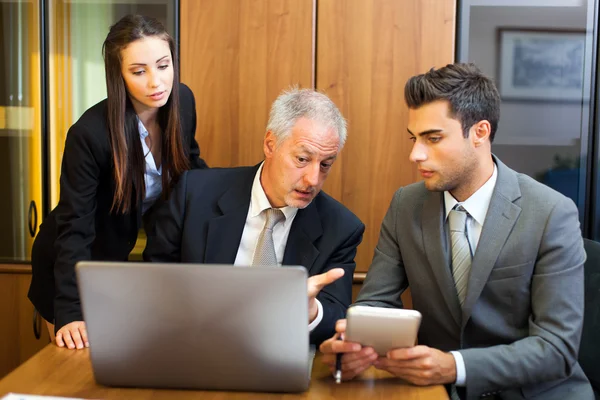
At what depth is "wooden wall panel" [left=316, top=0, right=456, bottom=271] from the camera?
278cm

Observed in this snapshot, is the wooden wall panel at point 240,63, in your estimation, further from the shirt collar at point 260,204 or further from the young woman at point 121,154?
the shirt collar at point 260,204

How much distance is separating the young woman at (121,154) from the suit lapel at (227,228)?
28 centimetres

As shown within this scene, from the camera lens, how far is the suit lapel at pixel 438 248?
1950 millimetres

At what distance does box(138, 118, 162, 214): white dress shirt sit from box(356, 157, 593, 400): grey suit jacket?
2.61ft

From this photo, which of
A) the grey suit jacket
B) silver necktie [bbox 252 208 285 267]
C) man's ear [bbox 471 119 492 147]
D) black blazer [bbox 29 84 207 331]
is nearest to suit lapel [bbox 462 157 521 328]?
the grey suit jacket

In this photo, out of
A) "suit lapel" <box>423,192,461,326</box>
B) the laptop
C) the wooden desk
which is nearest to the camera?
the laptop

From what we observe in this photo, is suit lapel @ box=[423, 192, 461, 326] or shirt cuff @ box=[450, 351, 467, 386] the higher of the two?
suit lapel @ box=[423, 192, 461, 326]

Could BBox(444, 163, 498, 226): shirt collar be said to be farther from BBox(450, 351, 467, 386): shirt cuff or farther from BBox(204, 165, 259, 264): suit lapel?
BBox(204, 165, 259, 264): suit lapel

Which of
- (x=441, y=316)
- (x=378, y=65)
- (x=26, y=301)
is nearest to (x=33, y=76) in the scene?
(x=26, y=301)

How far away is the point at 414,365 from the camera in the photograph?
1.61 m

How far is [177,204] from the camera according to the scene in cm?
223

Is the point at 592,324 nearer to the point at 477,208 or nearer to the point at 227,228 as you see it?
the point at 477,208

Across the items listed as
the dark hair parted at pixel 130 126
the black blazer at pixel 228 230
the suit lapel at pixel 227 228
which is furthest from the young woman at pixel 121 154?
the suit lapel at pixel 227 228

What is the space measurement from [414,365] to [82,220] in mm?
1119
